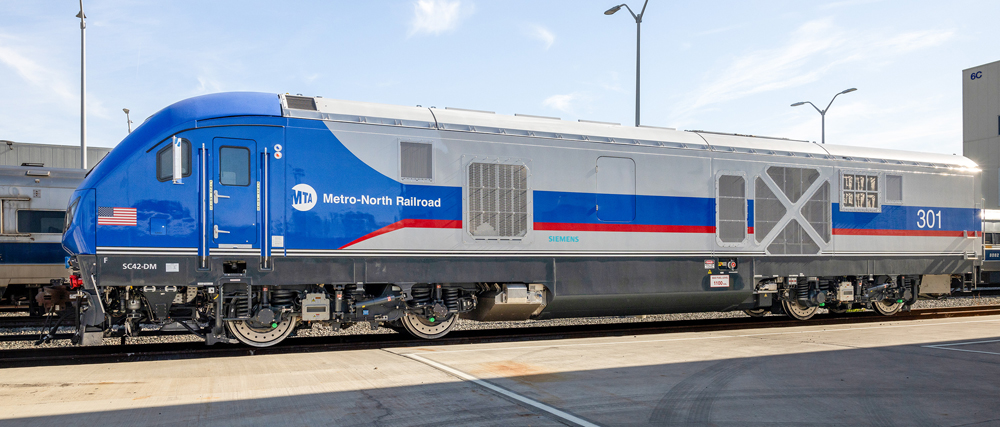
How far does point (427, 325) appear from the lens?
35.3 ft

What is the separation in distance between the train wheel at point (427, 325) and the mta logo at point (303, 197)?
246 cm

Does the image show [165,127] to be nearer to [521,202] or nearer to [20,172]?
[521,202]

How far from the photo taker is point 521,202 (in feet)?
35.6

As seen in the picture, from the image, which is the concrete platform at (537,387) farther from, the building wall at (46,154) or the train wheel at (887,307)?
the building wall at (46,154)

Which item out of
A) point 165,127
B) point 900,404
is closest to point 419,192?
point 165,127

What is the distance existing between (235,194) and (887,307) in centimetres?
1419

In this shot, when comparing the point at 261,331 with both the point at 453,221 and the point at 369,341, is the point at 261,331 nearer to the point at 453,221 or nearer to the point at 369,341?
the point at 369,341

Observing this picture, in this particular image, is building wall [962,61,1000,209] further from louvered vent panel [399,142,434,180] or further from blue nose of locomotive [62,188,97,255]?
blue nose of locomotive [62,188,97,255]

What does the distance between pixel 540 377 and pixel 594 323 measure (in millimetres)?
6375

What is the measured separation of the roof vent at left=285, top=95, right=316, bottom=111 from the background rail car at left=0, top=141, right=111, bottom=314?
31.3 feet

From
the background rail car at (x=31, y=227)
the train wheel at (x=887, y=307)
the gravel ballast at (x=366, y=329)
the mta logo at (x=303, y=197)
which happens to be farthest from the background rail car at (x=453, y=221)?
the background rail car at (x=31, y=227)

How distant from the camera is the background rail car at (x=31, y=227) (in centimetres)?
1532

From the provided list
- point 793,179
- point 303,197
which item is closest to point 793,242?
point 793,179

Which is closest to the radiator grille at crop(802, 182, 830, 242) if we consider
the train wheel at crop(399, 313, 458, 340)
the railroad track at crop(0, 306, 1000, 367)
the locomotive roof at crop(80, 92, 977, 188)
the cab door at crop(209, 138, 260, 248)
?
the locomotive roof at crop(80, 92, 977, 188)
